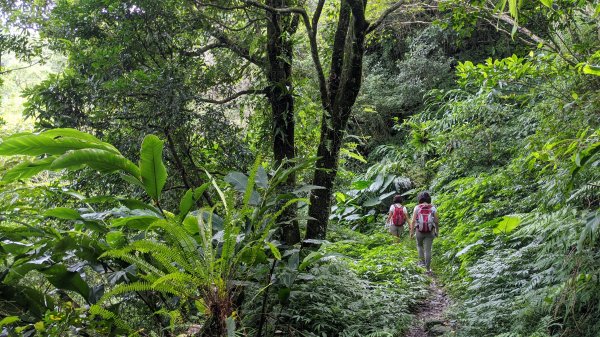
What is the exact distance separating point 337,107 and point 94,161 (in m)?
3.23

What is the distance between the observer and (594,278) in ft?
12.4

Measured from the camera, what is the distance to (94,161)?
8.23 ft

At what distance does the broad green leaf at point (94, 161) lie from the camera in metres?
2.40

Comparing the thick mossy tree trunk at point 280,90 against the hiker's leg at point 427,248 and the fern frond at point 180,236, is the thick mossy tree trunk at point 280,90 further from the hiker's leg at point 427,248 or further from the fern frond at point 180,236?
the hiker's leg at point 427,248

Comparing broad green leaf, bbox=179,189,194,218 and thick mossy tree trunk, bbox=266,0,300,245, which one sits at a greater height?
thick mossy tree trunk, bbox=266,0,300,245

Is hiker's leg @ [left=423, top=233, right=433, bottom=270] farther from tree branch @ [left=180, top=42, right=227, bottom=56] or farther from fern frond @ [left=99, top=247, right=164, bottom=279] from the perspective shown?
fern frond @ [left=99, top=247, right=164, bottom=279]

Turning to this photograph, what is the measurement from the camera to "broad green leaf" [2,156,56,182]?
2537mm

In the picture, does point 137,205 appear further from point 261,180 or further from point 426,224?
point 426,224

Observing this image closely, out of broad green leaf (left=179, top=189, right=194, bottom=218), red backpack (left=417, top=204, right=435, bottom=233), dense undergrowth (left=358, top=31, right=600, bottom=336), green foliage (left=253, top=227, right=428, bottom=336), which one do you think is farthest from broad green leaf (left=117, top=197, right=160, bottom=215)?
red backpack (left=417, top=204, right=435, bottom=233)

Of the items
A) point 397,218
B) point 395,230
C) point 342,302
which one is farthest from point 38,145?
point 395,230

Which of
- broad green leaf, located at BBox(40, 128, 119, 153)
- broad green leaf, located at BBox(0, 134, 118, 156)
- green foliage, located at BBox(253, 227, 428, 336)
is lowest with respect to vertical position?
green foliage, located at BBox(253, 227, 428, 336)

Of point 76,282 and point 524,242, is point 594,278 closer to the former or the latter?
point 524,242

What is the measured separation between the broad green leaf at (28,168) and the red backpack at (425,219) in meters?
5.99

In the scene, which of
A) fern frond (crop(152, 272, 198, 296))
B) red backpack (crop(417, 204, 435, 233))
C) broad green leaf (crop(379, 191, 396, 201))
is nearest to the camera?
fern frond (crop(152, 272, 198, 296))
